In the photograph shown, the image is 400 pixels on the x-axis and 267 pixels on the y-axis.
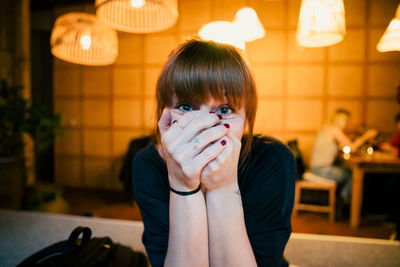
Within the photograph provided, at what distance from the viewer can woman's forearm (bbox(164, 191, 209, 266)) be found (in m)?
0.70

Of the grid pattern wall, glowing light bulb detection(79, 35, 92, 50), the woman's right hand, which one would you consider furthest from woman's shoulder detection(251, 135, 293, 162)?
the grid pattern wall

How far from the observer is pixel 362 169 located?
8.50 ft

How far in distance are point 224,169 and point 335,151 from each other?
9.48 feet

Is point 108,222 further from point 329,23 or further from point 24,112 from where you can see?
point 329,23

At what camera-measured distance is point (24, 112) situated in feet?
7.27

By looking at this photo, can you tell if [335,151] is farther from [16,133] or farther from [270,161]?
[16,133]

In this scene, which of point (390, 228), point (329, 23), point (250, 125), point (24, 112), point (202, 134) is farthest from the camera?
point (390, 228)

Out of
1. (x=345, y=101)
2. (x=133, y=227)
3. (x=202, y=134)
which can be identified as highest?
(x=345, y=101)

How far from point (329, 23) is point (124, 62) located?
3.44 meters

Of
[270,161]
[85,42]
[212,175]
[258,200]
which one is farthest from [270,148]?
[85,42]

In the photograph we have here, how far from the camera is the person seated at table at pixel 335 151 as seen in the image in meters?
2.97

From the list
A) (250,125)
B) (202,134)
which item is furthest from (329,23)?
(202,134)

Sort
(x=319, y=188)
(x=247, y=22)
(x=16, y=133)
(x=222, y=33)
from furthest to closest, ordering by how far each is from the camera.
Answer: (x=319, y=188) → (x=16, y=133) → (x=247, y=22) → (x=222, y=33)

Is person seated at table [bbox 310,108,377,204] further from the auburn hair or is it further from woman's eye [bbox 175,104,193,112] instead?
woman's eye [bbox 175,104,193,112]
